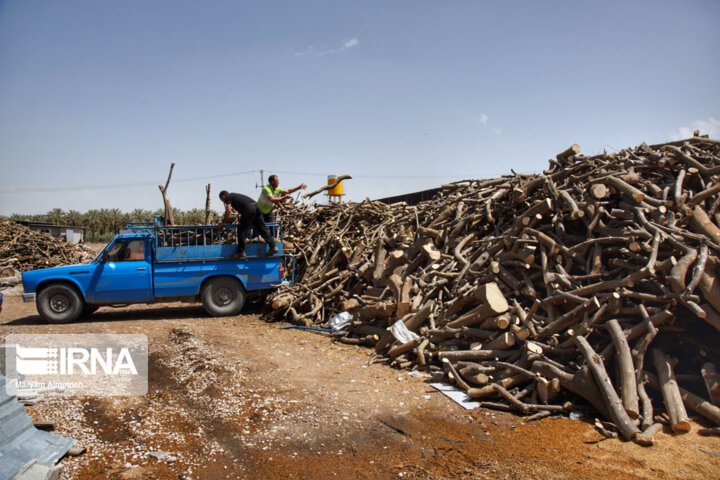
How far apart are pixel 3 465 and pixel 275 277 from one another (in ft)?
24.1

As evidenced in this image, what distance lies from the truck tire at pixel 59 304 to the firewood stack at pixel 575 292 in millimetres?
6167

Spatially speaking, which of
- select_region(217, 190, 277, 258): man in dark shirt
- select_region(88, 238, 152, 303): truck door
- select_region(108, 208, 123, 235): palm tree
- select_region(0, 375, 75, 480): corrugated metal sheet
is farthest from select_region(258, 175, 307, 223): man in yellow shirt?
select_region(108, 208, 123, 235): palm tree

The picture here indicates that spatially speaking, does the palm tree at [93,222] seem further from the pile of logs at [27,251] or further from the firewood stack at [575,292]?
the firewood stack at [575,292]

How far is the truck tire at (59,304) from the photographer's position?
32.9ft

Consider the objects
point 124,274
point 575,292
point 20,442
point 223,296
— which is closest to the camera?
point 20,442

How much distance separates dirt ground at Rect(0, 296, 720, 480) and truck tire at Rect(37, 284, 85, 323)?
453 centimetres

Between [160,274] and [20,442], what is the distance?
6809mm

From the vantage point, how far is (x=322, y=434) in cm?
453

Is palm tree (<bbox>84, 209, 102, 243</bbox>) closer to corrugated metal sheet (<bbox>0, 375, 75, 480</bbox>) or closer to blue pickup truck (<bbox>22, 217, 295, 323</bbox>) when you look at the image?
blue pickup truck (<bbox>22, 217, 295, 323</bbox>)

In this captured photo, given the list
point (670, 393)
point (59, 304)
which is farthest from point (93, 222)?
point (670, 393)

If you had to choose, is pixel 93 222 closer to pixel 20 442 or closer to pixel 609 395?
pixel 20 442

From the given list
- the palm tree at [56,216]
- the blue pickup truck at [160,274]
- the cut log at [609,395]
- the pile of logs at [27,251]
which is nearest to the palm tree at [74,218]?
the palm tree at [56,216]

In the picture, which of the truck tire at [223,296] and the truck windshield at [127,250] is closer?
the truck windshield at [127,250]

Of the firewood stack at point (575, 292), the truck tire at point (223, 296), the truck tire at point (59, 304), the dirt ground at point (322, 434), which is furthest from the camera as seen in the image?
the truck tire at point (223, 296)
